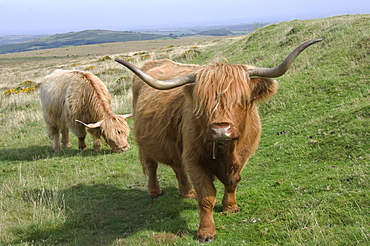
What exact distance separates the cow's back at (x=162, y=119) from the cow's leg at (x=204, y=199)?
754 mm

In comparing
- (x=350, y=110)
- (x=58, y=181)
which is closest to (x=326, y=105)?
(x=350, y=110)

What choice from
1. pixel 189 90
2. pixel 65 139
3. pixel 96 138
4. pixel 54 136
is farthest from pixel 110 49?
pixel 189 90

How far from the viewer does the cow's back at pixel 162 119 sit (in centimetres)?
520

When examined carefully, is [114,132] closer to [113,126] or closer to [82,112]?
[113,126]

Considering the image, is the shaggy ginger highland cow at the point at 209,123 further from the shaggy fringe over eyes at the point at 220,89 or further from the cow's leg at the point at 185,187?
the cow's leg at the point at 185,187

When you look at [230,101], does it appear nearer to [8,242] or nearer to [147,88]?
[147,88]

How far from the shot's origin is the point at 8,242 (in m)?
5.07

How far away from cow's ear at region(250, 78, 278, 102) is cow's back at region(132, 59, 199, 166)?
1141 millimetres

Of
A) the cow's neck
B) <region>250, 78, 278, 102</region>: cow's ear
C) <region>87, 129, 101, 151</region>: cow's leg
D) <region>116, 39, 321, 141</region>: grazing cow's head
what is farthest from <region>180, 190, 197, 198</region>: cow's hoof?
<region>87, 129, 101, 151</region>: cow's leg

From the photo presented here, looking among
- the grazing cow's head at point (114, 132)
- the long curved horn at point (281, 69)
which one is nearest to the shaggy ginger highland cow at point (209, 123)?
the long curved horn at point (281, 69)

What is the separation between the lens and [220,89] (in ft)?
12.9

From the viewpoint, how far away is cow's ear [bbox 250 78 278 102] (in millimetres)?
4184

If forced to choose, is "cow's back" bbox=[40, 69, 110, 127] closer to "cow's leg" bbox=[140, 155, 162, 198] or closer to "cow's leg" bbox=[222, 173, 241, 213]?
"cow's leg" bbox=[140, 155, 162, 198]

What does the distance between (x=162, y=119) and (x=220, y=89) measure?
5.60ft
